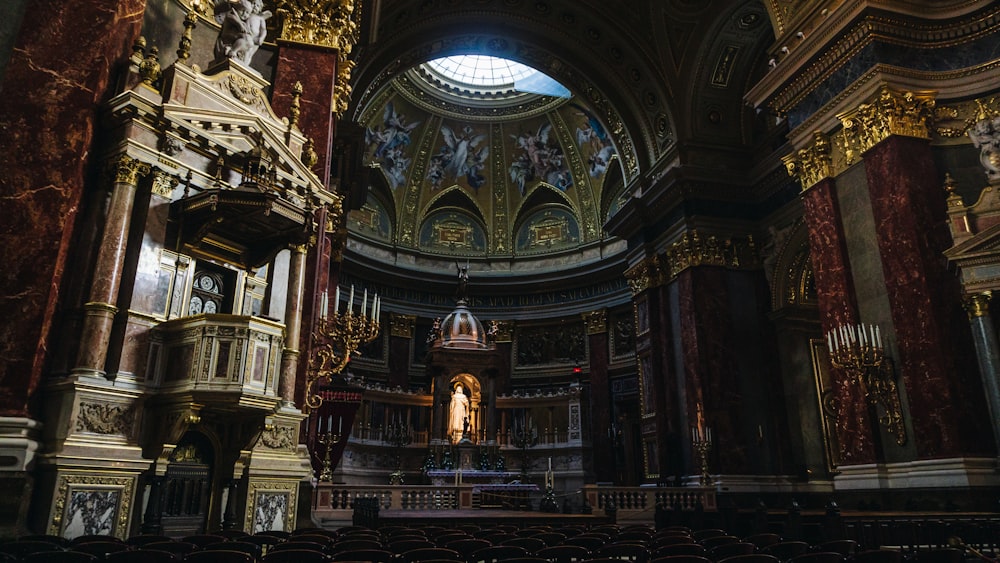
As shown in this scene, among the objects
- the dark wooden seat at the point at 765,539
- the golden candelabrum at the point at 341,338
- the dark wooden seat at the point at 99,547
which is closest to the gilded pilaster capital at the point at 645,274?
the golden candelabrum at the point at 341,338

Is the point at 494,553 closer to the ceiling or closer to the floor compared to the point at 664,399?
closer to the floor

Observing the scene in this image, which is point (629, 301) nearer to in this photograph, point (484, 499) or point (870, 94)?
point (484, 499)

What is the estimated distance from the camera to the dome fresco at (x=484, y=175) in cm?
2706

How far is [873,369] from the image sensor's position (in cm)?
975

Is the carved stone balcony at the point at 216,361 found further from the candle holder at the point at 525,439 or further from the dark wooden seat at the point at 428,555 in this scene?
the candle holder at the point at 525,439

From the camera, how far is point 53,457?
632 centimetres

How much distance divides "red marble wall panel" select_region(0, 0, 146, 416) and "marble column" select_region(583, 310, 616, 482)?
18952mm

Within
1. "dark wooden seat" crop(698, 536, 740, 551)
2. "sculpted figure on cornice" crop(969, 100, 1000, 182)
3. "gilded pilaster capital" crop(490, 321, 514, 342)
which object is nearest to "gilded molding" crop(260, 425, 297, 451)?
"dark wooden seat" crop(698, 536, 740, 551)

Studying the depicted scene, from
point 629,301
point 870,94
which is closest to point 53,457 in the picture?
point 870,94

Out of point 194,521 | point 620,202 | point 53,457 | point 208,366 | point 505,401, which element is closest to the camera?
point 53,457

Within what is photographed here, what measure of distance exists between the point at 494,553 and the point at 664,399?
13835mm

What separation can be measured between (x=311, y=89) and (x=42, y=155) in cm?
460

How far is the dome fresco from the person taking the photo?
88.8 feet

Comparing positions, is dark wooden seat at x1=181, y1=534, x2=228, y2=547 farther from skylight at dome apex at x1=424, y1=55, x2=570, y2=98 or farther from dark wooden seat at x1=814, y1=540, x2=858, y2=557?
skylight at dome apex at x1=424, y1=55, x2=570, y2=98
